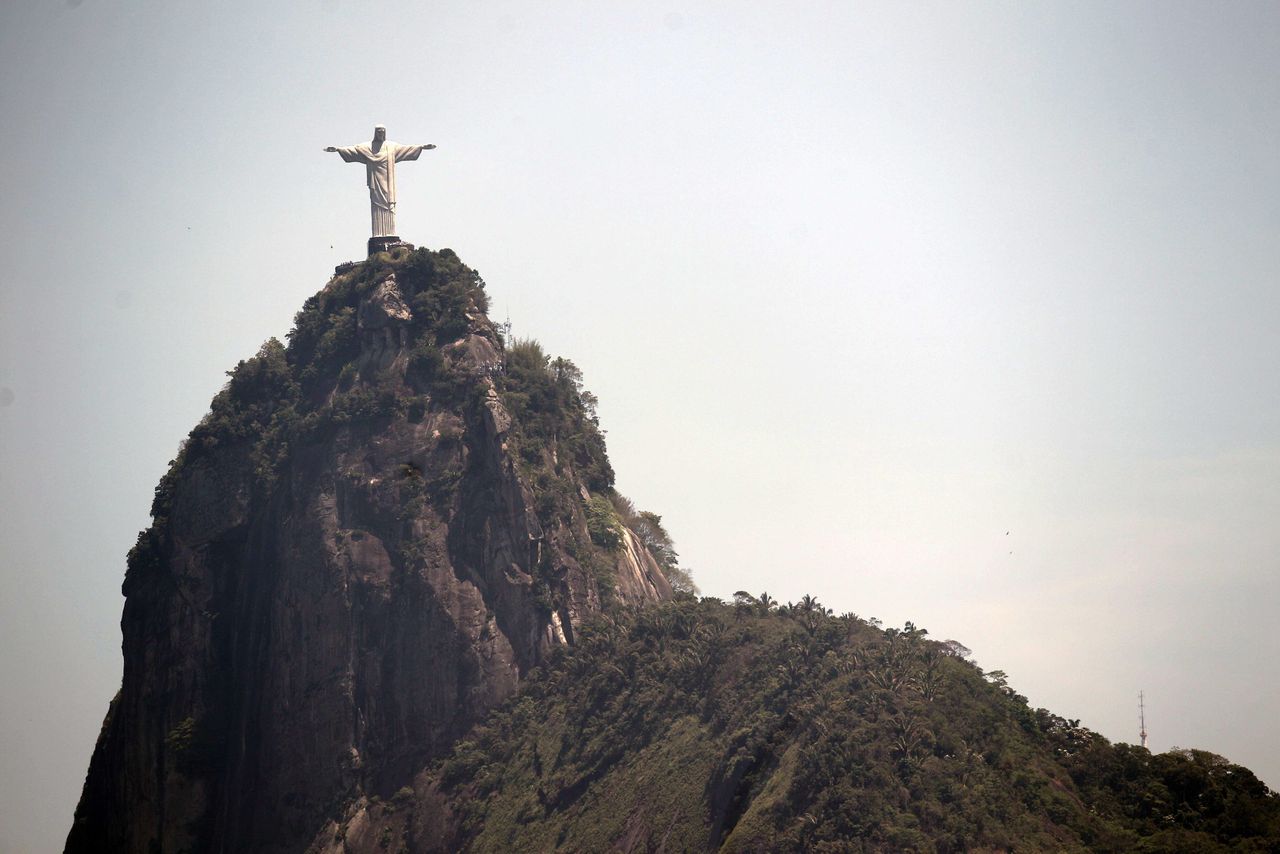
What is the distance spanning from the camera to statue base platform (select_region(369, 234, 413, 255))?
102 metres

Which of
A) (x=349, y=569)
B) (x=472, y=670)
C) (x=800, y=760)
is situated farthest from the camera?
(x=349, y=569)

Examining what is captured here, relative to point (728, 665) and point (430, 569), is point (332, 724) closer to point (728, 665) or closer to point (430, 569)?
point (430, 569)

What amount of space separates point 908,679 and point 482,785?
78.8 ft

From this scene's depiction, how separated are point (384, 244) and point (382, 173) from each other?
4.42 m

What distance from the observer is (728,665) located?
268 ft

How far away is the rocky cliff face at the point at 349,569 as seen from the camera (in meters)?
88.2

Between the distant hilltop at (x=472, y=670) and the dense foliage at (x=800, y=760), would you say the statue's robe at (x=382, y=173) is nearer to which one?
the distant hilltop at (x=472, y=670)

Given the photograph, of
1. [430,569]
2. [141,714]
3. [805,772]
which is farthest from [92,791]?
[805,772]

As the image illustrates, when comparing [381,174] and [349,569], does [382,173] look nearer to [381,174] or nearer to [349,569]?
[381,174]

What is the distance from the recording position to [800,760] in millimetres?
70812

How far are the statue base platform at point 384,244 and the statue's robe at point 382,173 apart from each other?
0.64ft

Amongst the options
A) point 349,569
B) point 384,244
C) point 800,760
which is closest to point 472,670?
point 349,569

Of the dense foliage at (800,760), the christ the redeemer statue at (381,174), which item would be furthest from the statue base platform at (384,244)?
the dense foliage at (800,760)

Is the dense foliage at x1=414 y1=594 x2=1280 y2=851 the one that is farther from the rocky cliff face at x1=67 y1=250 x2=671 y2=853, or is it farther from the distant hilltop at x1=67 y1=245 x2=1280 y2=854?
the rocky cliff face at x1=67 y1=250 x2=671 y2=853
